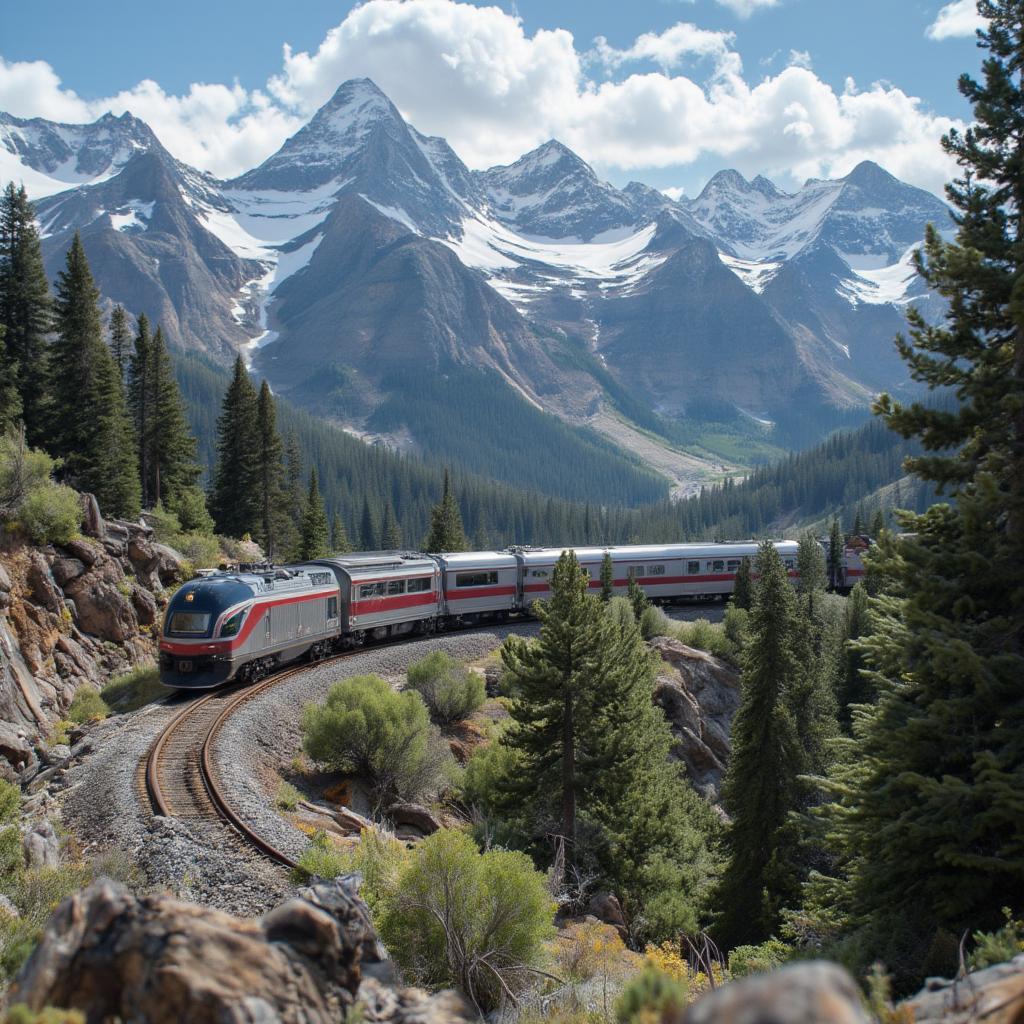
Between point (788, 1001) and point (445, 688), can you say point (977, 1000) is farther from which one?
point (445, 688)

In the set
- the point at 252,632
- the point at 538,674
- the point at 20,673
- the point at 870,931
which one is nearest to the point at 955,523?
the point at 870,931

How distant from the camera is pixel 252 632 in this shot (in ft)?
68.7

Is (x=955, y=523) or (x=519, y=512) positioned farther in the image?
(x=519, y=512)

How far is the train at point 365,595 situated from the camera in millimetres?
19984

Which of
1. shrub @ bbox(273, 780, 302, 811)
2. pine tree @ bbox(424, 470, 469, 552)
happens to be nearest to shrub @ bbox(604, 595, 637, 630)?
shrub @ bbox(273, 780, 302, 811)

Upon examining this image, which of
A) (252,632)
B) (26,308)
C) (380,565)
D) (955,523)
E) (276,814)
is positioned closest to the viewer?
(955,523)

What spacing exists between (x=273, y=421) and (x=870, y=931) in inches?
1885

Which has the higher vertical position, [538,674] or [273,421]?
[273,421]

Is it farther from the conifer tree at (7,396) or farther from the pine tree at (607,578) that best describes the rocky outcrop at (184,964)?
the pine tree at (607,578)

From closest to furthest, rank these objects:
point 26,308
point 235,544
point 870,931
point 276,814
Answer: point 870,931 → point 276,814 → point 26,308 → point 235,544

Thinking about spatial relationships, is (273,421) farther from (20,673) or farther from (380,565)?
(20,673)

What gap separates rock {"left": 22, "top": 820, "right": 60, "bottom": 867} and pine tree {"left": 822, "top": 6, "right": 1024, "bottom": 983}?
33.0ft

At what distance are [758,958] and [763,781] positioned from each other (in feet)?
34.8

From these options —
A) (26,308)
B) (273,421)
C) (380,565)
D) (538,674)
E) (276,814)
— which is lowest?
(276,814)
